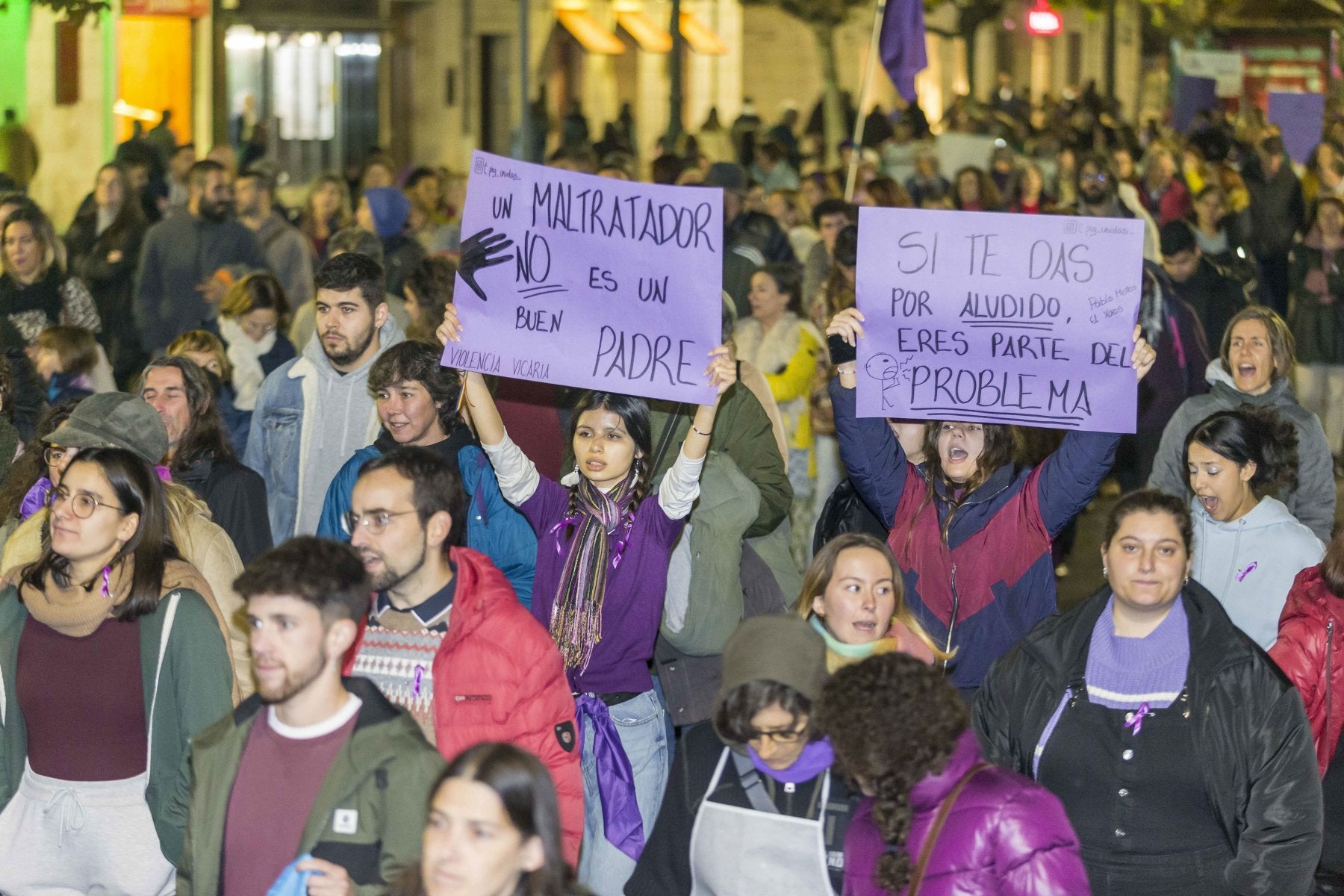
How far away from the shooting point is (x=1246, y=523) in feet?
21.5

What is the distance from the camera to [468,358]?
6.14m

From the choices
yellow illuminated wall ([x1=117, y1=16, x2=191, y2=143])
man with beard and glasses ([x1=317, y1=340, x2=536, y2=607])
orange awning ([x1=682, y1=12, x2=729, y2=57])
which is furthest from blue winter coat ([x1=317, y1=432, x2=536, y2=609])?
orange awning ([x1=682, y1=12, x2=729, y2=57])

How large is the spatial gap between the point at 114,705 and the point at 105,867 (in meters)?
0.39

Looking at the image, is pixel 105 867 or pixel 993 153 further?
pixel 993 153

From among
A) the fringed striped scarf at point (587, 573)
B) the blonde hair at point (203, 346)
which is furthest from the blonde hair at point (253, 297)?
the fringed striped scarf at point (587, 573)

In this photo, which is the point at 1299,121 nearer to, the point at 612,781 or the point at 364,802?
the point at 612,781

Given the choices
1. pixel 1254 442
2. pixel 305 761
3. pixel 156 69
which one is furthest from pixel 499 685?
pixel 156 69

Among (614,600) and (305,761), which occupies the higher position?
(614,600)

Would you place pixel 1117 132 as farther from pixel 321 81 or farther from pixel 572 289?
pixel 572 289

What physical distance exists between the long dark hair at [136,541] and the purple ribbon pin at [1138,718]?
2.39 metres

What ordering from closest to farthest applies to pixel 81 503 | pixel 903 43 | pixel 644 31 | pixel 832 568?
pixel 81 503, pixel 832 568, pixel 903 43, pixel 644 31

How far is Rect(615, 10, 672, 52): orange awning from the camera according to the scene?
37969 millimetres

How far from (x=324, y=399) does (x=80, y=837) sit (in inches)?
109

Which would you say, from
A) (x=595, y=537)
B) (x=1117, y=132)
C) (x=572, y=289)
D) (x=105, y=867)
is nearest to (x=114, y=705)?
(x=105, y=867)
